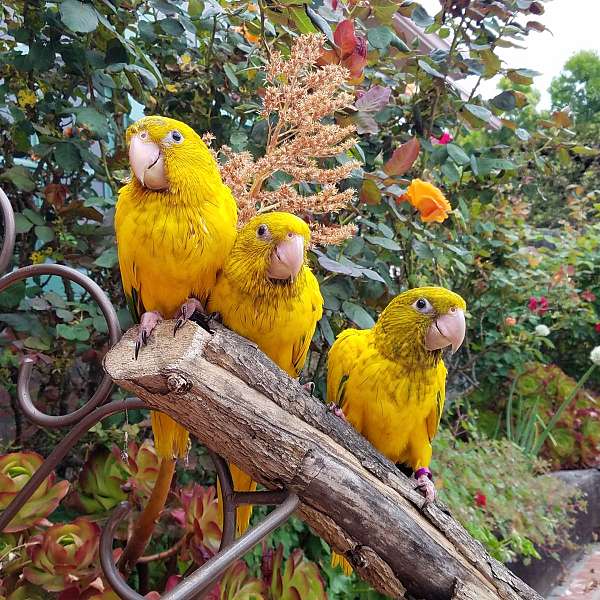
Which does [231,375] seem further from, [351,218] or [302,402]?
[351,218]

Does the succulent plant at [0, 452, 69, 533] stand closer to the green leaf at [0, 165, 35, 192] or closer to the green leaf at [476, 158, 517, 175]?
the green leaf at [0, 165, 35, 192]

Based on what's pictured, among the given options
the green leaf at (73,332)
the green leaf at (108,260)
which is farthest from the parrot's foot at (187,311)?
the green leaf at (73,332)

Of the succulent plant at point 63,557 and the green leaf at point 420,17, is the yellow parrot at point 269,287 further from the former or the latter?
the green leaf at point 420,17

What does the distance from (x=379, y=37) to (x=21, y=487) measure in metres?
1.30

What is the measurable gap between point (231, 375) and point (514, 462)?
8.11ft

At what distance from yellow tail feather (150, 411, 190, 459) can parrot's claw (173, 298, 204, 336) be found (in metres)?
0.24

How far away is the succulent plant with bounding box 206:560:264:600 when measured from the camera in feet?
3.57

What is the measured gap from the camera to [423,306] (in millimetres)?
1010

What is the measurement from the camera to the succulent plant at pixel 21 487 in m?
1.03

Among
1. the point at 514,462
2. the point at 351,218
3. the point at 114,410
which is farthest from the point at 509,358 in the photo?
the point at 114,410

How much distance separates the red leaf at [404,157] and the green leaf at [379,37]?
0.89 ft

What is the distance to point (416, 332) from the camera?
1013mm

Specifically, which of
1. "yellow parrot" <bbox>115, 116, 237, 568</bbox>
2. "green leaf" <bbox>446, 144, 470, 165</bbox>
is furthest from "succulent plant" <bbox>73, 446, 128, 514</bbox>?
"green leaf" <bbox>446, 144, 470, 165</bbox>

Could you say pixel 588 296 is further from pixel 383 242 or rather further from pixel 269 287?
pixel 269 287
